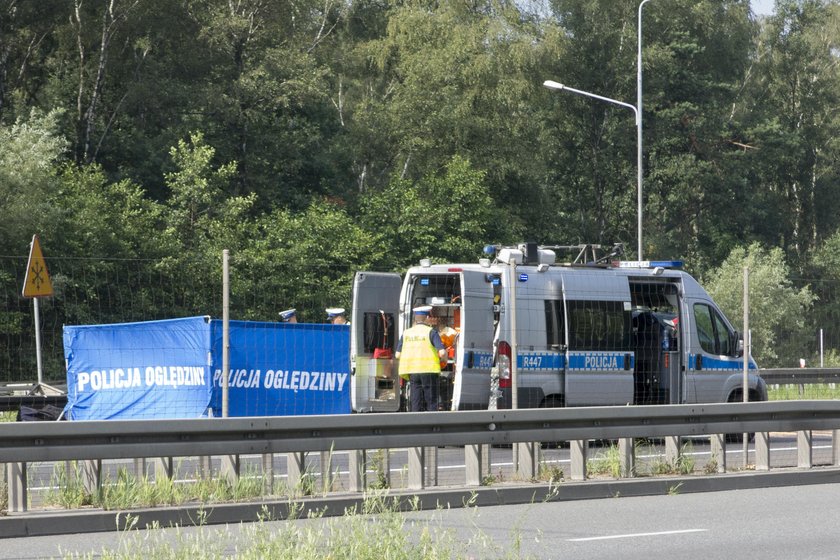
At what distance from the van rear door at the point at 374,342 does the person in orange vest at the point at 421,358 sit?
1098 millimetres

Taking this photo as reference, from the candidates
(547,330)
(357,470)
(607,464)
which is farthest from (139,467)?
(547,330)

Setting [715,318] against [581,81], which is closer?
[715,318]

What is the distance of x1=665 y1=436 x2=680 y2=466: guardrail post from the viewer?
1407 centimetres

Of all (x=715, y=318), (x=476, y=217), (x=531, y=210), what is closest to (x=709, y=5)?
(x=531, y=210)

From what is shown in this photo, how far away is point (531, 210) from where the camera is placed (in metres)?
51.3

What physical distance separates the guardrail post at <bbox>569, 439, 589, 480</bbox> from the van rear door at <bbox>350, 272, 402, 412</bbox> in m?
4.70

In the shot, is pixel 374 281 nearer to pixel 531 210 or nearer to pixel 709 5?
pixel 531 210

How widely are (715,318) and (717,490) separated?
245 inches

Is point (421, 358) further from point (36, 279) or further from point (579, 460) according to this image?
point (36, 279)

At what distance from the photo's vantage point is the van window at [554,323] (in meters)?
17.9

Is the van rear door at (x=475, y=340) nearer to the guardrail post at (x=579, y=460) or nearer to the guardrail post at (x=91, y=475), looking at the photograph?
the guardrail post at (x=579, y=460)

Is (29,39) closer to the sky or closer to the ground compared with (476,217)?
closer to the sky

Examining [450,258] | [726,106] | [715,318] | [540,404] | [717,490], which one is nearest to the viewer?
[717,490]

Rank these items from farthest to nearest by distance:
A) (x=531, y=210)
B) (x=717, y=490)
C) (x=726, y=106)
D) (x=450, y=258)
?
(x=726, y=106)
(x=531, y=210)
(x=450, y=258)
(x=717, y=490)
